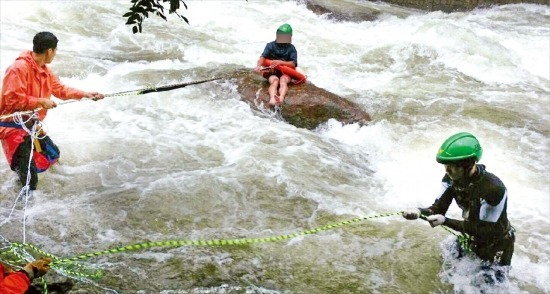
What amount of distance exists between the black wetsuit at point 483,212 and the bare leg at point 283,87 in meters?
4.11

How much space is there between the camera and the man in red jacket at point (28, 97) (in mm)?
4105

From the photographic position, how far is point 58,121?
6.82 metres

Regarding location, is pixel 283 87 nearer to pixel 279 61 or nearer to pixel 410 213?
pixel 279 61

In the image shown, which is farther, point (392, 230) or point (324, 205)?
point (324, 205)

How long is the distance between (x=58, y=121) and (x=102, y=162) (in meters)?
1.46

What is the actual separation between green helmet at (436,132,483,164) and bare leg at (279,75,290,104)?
174 inches

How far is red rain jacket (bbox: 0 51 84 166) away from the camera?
161 inches

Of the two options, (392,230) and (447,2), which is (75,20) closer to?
(392,230)

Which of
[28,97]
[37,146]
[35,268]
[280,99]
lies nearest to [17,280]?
[35,268]

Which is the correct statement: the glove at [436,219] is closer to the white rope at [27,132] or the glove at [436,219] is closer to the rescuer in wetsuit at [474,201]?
the rescuer in wetsuit at [474,201]

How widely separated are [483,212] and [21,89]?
12.1 feet

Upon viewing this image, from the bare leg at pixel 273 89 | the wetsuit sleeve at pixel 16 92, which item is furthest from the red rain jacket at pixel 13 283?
the bare leg at pixel 273 89

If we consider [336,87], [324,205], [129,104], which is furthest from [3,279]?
[336,87]

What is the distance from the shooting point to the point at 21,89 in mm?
4102
